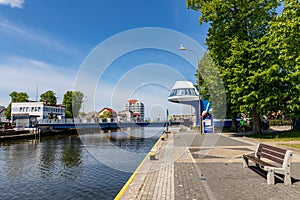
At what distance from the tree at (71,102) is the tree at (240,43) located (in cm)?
7422

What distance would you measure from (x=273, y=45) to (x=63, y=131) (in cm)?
5449

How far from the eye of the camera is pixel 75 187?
9.91 m

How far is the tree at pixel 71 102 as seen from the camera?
91.8 meters

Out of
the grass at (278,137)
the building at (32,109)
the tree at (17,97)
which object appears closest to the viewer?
the grass at (278,137)

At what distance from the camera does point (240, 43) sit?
2211 centimetres

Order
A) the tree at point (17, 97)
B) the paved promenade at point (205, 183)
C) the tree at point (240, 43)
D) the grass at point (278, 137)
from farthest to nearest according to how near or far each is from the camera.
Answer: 1. the tree at point (17, 97)
2. the tree at point (240, 43)
3. the grass at point (278, 137)
4. the paved promenade at point (205, 183)

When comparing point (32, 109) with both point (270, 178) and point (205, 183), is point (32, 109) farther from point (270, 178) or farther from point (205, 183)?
point (270, 178)

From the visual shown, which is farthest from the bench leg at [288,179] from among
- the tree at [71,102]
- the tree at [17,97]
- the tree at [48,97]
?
the tree at [48,97]

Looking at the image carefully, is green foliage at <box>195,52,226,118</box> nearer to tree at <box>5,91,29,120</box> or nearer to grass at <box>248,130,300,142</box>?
grass at <box>248,130,300,142</box>

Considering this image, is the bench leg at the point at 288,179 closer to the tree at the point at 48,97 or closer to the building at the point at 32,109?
the building at the point at 32,109

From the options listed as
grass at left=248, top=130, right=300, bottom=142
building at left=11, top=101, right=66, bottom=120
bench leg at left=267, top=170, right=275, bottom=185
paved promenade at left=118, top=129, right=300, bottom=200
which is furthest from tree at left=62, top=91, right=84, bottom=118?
bench leg at left=267, top=170, right=275, bottom=185

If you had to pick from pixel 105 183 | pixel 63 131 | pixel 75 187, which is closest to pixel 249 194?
pixel 105 183

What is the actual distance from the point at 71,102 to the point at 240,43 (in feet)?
265

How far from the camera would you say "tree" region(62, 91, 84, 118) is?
301 ft
